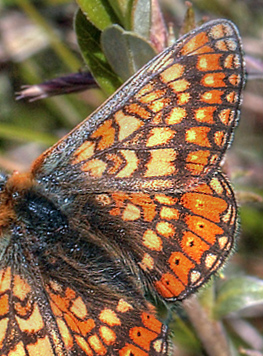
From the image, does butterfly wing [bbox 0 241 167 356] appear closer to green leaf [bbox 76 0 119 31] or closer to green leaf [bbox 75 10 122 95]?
green leaf [bbox 75 10 122 95]

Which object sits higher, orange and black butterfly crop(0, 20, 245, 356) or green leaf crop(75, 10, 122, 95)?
green leaf crop(75, 10, 122, 95)

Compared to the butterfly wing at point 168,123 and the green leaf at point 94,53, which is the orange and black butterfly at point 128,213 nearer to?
the butterfly wing at point 168,123

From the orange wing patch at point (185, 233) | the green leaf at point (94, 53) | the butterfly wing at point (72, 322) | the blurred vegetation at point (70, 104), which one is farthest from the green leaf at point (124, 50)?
the blurred vegetation at point (70, 104)

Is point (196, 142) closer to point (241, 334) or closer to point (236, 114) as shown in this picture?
point (236, 114)

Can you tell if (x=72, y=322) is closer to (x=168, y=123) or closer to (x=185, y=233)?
(x=185, y=233)

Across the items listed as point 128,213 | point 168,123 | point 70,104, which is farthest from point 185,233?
point 70,104

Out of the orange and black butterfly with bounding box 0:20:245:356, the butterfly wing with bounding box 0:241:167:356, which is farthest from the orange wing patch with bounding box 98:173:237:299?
the butterfly wing with bounding box 0:241:167:356
